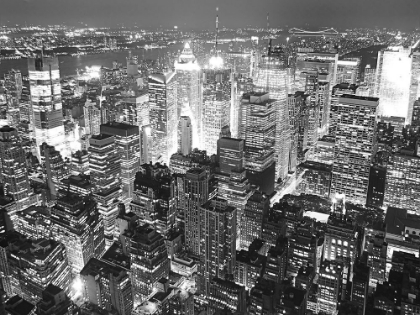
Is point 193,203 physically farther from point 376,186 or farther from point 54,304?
point 376,186

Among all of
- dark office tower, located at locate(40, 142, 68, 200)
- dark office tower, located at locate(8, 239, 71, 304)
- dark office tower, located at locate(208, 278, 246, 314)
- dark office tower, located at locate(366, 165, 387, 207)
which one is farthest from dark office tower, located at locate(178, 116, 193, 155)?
dark office tower, located at locate(208, 278, 246, 314)

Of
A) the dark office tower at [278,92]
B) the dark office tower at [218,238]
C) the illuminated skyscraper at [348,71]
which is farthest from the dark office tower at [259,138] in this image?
the illuminated skyscraper at [348,71]

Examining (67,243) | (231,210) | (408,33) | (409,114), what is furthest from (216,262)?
(409,114)

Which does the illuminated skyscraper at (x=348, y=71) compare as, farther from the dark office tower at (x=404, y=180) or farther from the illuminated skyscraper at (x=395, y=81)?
the dark office tower at (x=404, y=180)

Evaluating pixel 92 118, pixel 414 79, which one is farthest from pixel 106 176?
pixel 414 79

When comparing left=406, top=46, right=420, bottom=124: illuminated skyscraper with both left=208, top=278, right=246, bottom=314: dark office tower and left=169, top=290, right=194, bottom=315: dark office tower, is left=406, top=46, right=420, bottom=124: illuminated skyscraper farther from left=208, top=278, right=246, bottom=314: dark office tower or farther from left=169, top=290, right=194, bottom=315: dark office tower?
left=169, top=290, right=194, bottom=315: dark office tower

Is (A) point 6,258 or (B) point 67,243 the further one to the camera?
(B) point 67,243

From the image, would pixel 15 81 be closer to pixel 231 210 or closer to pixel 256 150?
pixel 256 150
